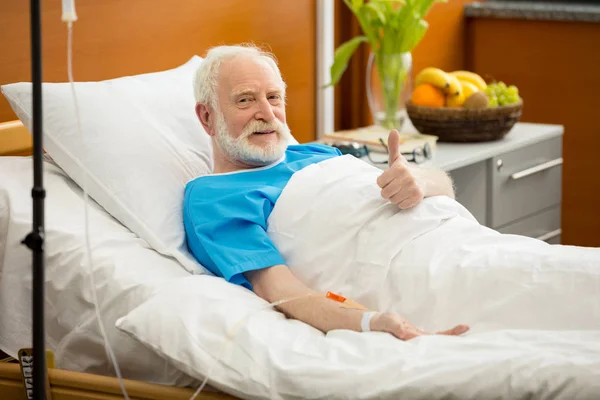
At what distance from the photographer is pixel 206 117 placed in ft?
7.18

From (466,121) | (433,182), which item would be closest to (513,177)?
(466,121)

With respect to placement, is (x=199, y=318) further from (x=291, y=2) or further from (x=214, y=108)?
(x=291, y=2)

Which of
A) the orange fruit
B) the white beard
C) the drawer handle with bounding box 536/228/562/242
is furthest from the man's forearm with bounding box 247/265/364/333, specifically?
the drawer handle with bounding box 536/228/562/242

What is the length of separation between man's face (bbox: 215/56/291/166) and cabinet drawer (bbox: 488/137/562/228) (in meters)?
1.00

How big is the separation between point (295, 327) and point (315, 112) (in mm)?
1717

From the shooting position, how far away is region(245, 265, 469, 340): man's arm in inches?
66.1

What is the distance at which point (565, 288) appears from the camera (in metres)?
1.72

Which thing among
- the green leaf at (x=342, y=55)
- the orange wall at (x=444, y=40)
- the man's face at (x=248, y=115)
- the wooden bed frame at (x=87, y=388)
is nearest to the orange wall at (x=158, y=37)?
the green leaf at (x=342, y=55)

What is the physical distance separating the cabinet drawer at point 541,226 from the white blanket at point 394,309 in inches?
41.7

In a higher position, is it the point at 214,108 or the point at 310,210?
the point at 214,108

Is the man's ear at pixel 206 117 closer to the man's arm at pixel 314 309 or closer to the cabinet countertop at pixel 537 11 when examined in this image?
the man's arm at pixel 314 309

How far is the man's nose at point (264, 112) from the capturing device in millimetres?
2117

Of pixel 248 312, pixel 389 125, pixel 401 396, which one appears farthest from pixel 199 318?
pixel 389 125

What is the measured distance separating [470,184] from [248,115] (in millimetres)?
997
